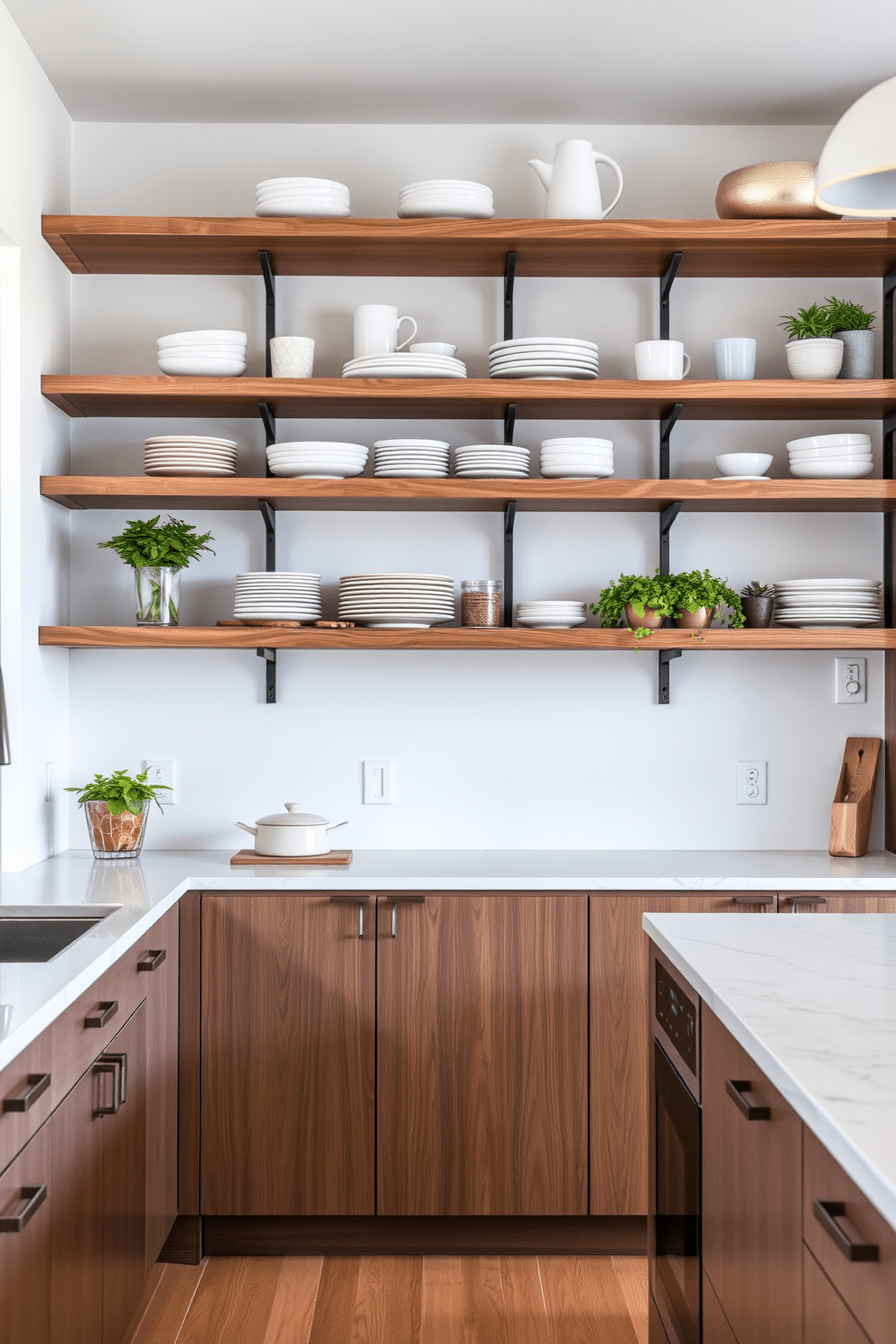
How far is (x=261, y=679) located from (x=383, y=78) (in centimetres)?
153

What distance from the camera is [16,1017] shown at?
1.50 meters

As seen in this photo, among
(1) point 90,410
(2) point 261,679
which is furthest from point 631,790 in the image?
(1) point 90,410

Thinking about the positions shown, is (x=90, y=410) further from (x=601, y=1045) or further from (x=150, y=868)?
(x=601, y=1045)

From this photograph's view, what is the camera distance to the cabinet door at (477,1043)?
2619mm

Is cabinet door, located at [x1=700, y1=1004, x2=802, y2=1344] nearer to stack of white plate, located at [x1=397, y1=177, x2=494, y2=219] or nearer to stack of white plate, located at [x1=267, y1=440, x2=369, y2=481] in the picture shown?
stack of white plate, located at [x1=267, y1=440, x2=369, y2=481]

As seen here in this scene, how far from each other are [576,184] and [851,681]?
146 centimetres

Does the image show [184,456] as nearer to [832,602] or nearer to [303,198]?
[303,198]

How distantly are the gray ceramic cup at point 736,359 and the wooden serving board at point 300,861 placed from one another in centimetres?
152

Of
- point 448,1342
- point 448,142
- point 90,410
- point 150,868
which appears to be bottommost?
point 448,1342

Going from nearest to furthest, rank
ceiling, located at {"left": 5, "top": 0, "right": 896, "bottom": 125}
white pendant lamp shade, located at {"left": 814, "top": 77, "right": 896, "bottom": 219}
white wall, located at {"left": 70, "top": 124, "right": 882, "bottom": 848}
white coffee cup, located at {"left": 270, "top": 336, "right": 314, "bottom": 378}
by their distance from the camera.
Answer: white pendant lamp shade, located at {"left": 814, "top": 77, "right": 896, "bottom": 219} → ceiling, located at {"left": 5, "top": 0, "right": 896, "bottom": 125} → white coffee cup, located at {"left": 270, "top": 336, "right": 314, "bottom": 378} → white wall, located at {"left": 70, "top": 124, "right": 882, "bottom": 848}

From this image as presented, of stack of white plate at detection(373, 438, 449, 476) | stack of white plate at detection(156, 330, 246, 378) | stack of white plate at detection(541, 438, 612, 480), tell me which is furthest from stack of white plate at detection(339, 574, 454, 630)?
stack of white plate at detection(156, 330, 246, 378)

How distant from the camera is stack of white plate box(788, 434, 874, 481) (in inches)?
114

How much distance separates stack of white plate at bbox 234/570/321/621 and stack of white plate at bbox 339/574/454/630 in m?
0.10

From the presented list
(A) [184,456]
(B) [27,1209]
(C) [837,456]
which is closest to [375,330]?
(A) [184,456]
